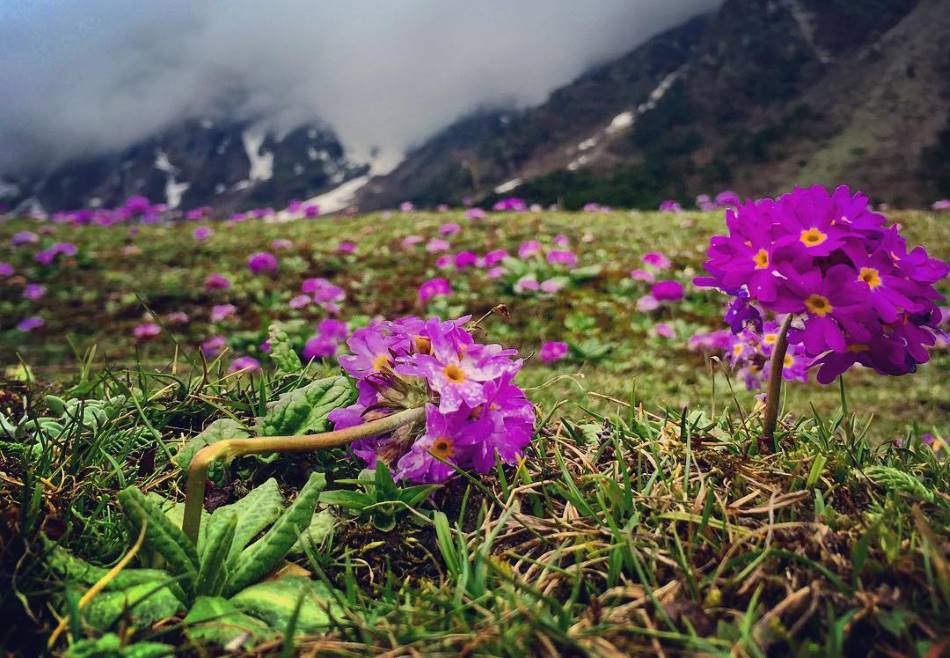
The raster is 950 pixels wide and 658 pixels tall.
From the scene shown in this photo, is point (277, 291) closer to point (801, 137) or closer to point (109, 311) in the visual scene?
point (109, 311)

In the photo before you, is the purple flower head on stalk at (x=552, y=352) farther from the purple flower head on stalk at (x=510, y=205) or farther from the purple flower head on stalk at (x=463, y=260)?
the purple flower head on stalk at (x=510, y=205)

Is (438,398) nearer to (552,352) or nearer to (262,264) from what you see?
(552,352)

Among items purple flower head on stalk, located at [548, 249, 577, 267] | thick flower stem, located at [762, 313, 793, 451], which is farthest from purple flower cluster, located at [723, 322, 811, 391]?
purple flower head on stalk, located at [548, 249, 577, 267]

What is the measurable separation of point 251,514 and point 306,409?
16.7 inches

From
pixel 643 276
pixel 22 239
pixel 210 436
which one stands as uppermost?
pixel 22 239

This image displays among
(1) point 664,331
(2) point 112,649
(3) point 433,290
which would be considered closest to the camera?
(2) point 112,649

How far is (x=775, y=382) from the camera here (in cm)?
164

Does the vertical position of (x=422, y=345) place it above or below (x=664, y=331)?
above

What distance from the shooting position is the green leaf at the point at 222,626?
109cm

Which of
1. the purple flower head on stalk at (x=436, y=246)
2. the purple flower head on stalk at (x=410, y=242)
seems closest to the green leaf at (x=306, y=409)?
the purple flower head on stalk at (x=436, y=246)

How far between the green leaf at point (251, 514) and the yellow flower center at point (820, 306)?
1367 mm

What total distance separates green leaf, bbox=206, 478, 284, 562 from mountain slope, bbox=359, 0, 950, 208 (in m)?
55.7

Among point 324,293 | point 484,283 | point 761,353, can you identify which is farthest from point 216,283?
point 761,353

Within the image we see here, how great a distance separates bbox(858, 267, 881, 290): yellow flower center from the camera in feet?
4.68
